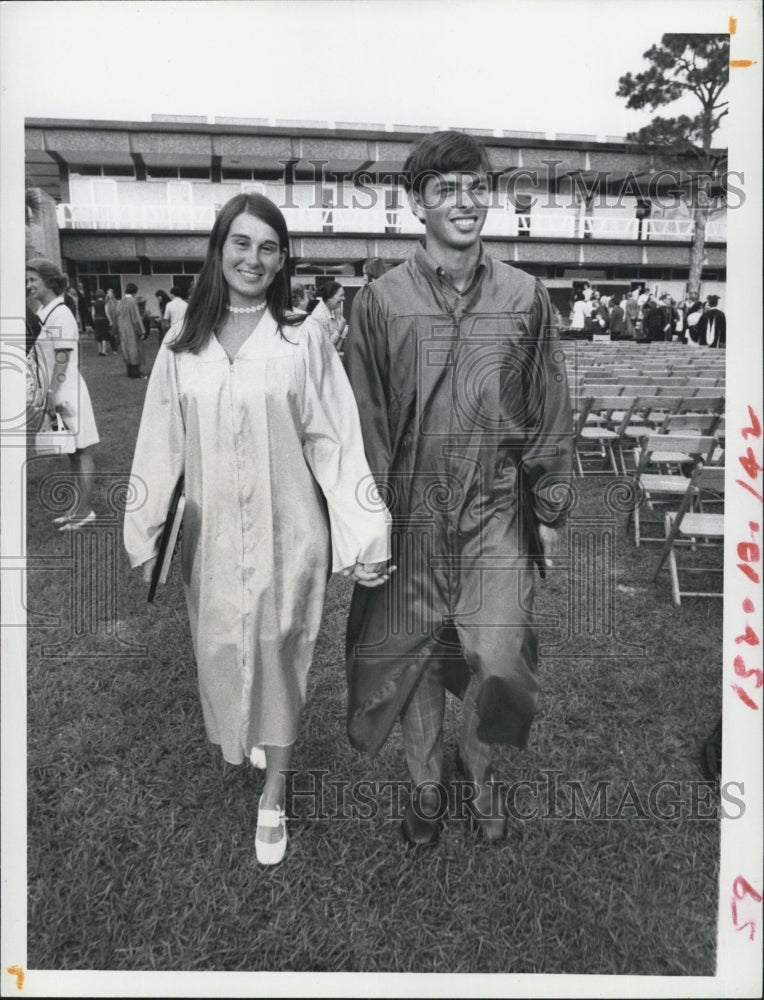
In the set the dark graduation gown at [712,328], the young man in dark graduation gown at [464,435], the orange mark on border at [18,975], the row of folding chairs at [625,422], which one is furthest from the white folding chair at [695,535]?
the orange mark on border at [18,975]

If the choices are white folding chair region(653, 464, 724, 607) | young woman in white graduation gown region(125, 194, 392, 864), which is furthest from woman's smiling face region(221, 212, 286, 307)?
white folding chair region(653, 464, 724, 607)

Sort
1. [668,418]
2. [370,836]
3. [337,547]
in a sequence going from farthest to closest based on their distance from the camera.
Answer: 1. [668,418]
2. [370,836]
3. [337,547]

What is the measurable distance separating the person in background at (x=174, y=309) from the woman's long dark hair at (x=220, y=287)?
0.18ft

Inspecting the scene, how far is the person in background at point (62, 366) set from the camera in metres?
2.77

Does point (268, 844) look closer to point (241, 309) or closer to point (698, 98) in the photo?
point (241, 309)

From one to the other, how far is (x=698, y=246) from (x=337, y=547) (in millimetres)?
1666

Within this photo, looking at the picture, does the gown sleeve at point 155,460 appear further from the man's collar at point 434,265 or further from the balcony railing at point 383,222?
the man's collar at point 434,265

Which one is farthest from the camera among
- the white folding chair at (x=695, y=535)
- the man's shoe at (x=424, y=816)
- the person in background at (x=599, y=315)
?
the white folding chair at (x=695, y=535)

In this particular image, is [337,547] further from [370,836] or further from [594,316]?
[594,316]

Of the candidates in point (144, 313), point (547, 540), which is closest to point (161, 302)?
point (144, 313)

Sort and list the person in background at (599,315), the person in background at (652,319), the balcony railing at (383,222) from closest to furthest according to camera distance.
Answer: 1. the balcony railing at (383,222)
2. the person in background at (599,315)
3. the person in background at (652,319)

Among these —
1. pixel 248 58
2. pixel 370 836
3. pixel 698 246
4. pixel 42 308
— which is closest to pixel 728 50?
pixel 698 246

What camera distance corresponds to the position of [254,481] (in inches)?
100

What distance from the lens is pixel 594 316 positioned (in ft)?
9.69
